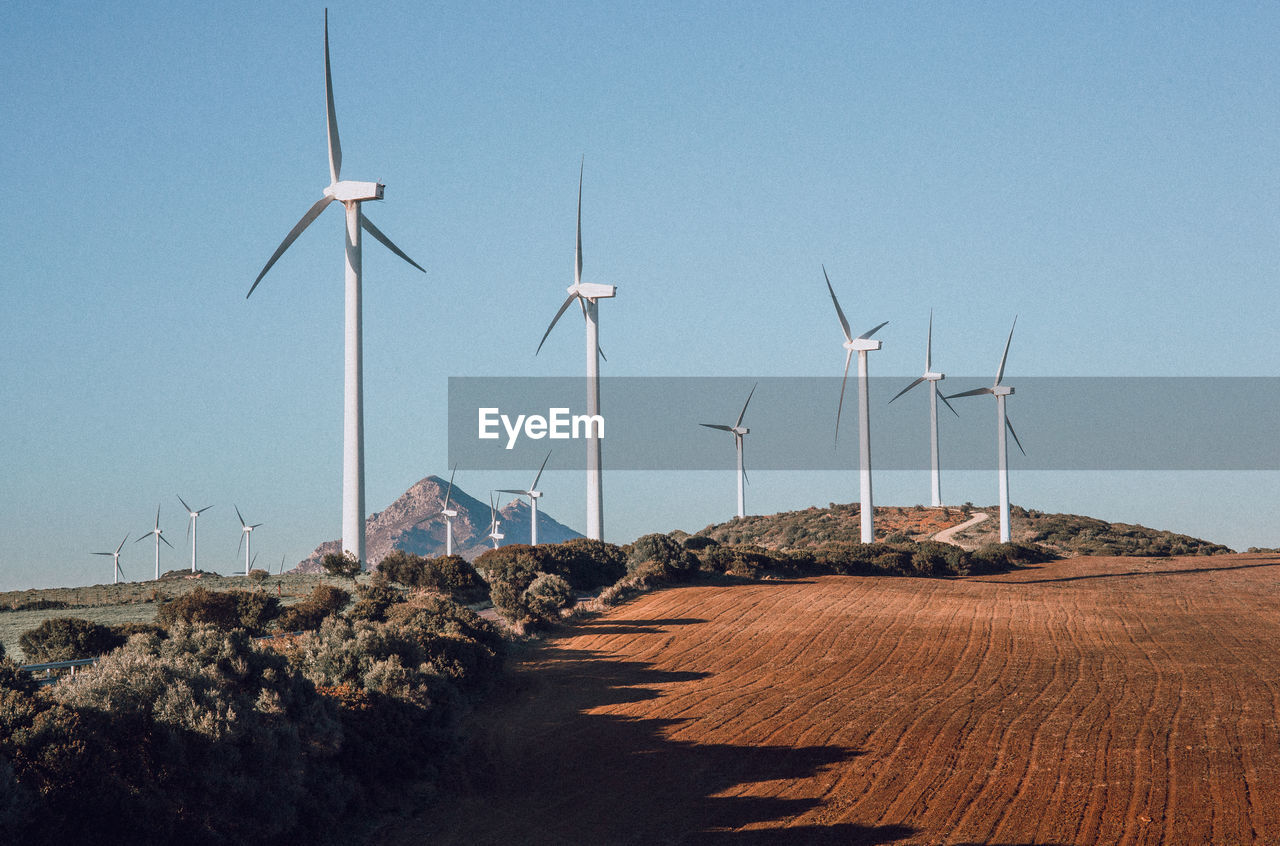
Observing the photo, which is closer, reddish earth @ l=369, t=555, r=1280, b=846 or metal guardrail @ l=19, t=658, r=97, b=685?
reddish earth @ l=369, t=555, r=1280, b=846

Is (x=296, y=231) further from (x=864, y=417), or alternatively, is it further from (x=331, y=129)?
(x=864, y=417)

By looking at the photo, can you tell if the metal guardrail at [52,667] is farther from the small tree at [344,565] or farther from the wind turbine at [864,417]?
the wind turbine at [864,417]


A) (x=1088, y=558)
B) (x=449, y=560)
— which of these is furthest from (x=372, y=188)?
Result: (x=1088, y=558)

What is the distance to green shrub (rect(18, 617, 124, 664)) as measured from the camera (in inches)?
1004

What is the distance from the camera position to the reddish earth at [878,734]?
16.1 meters

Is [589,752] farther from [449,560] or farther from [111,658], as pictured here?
[449,560]

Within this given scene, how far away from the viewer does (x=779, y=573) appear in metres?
49.8

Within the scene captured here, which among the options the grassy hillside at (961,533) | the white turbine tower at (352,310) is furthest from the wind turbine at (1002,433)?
the white turbine tower at (352,310)

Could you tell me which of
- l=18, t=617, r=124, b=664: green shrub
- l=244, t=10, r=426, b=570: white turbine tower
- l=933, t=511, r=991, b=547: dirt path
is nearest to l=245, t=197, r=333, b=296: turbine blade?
l=244, t=10, r=426, b=570: white turbine tower

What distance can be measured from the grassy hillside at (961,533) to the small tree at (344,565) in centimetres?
3434

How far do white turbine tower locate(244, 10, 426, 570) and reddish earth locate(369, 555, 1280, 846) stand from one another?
49.1 ft

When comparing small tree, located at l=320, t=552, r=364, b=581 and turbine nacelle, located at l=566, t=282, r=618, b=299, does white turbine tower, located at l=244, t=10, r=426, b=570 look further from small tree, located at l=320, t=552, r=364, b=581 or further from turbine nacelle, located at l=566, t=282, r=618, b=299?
turbine nacelle, located at l=566, t=282, r=618, b=299

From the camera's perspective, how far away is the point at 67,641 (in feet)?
84.7

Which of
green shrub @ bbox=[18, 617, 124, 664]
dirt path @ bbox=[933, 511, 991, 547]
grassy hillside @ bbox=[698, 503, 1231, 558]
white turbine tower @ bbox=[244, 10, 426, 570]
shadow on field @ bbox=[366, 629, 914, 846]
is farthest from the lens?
dirt path @ bbox=[933, 511, 991, 547]
